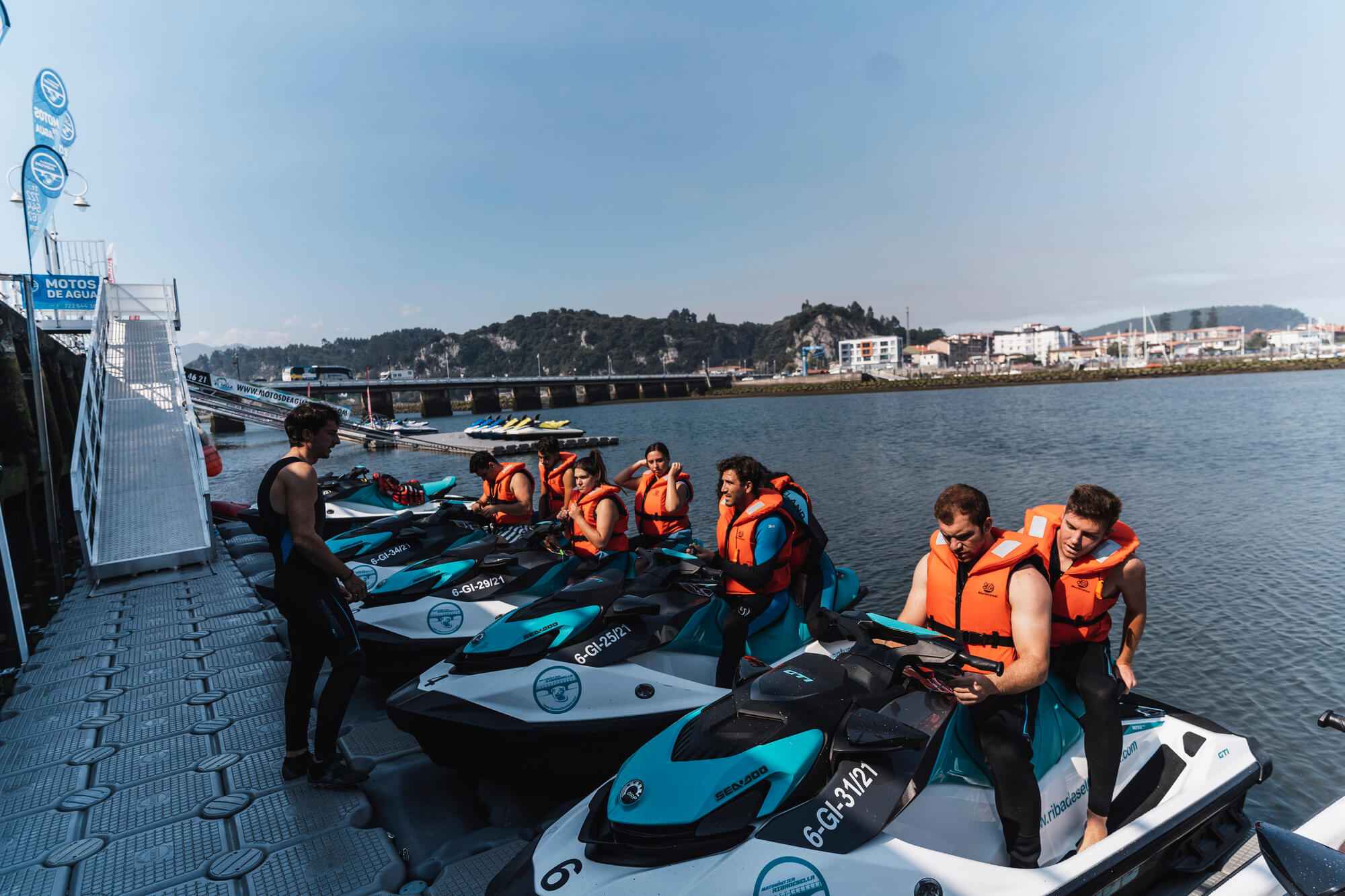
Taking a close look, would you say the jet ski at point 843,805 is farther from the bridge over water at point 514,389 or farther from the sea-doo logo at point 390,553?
the bridge over water at point 514,389

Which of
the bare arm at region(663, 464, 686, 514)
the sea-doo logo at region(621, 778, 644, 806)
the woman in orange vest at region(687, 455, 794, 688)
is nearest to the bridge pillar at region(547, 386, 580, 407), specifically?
the bare arm at region(663, 464, 686, 514)

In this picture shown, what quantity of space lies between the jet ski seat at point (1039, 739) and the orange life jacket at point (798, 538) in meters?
2.11

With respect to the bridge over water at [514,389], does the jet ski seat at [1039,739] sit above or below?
below

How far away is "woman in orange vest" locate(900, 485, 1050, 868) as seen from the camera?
3.09 m

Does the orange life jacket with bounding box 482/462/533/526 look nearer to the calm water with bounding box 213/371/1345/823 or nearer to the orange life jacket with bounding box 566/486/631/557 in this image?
the orange life jacket with bounding box 566/486/631/557

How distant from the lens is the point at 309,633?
4305 mm

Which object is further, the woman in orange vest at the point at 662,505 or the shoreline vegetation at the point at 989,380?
the shoreline vegetation at the point at 989,380

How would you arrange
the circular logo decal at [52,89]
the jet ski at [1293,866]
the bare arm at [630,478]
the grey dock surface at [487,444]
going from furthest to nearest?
the grey dock surface at [487,444], the circular logo decal at [52,89], the bare arm at [630,478], the jet ski at [1293,866]

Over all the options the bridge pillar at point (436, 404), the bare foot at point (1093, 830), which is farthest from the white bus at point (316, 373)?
the bare foot at point (1093, 830)

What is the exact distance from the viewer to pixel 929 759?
300cm

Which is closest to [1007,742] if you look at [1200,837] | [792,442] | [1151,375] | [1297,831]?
[1297,831]

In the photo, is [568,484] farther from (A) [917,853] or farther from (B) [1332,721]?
(B) [1332,721]

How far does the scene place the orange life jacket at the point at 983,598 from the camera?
3.23 m

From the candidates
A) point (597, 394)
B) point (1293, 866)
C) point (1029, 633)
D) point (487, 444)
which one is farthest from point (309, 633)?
point (597, 394)
